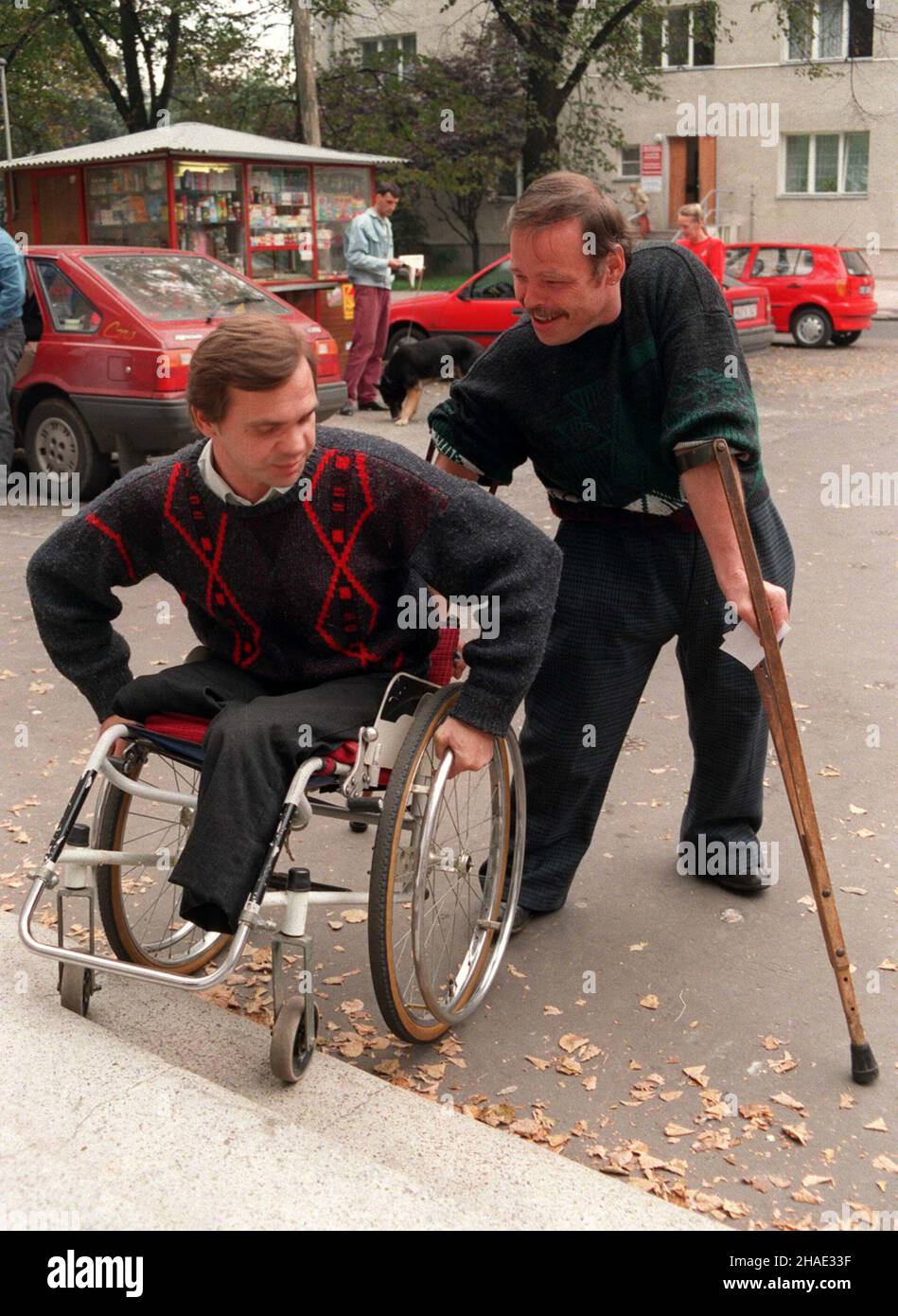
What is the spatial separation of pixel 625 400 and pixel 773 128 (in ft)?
112

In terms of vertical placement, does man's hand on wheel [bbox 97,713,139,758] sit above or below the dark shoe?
above

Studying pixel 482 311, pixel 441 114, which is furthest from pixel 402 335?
pixel 441 114

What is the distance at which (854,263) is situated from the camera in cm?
2069

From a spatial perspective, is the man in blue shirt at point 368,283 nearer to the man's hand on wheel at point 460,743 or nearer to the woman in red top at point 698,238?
the woman in red top at point 698,238

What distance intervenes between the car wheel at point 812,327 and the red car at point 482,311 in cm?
313

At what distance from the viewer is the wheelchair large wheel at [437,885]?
305 centimetres

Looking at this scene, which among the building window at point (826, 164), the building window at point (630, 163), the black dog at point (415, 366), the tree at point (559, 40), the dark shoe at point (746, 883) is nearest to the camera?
the dark shoe at point (746, 883)

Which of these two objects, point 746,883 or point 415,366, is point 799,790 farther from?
point 415,366

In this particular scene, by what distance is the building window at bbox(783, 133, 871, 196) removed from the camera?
113ft

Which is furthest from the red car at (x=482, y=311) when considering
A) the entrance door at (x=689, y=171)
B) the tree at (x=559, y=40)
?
the entrance door at (x=689, y=171)

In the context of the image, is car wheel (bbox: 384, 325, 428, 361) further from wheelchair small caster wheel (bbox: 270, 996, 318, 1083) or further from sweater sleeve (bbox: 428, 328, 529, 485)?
wheelchair small caster wheel (bbox: 270, 996, 318, 1083)

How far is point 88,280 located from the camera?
9.98 meters

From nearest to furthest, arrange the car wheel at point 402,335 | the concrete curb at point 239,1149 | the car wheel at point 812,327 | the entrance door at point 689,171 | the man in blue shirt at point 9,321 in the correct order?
1. the concrete curb at point 239,1149
2. the man in blue shirt at point 9,321
3. the car wheel at point 402,335
4. the car wheel at point 812,327
5. the entrance door at point 689,171

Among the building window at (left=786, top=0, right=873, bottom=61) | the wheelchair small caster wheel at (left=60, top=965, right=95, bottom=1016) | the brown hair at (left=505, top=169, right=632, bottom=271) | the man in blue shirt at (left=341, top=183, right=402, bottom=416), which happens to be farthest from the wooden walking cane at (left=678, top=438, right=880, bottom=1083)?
the building window at (left=786, top=0, right=873, bottom=61)
